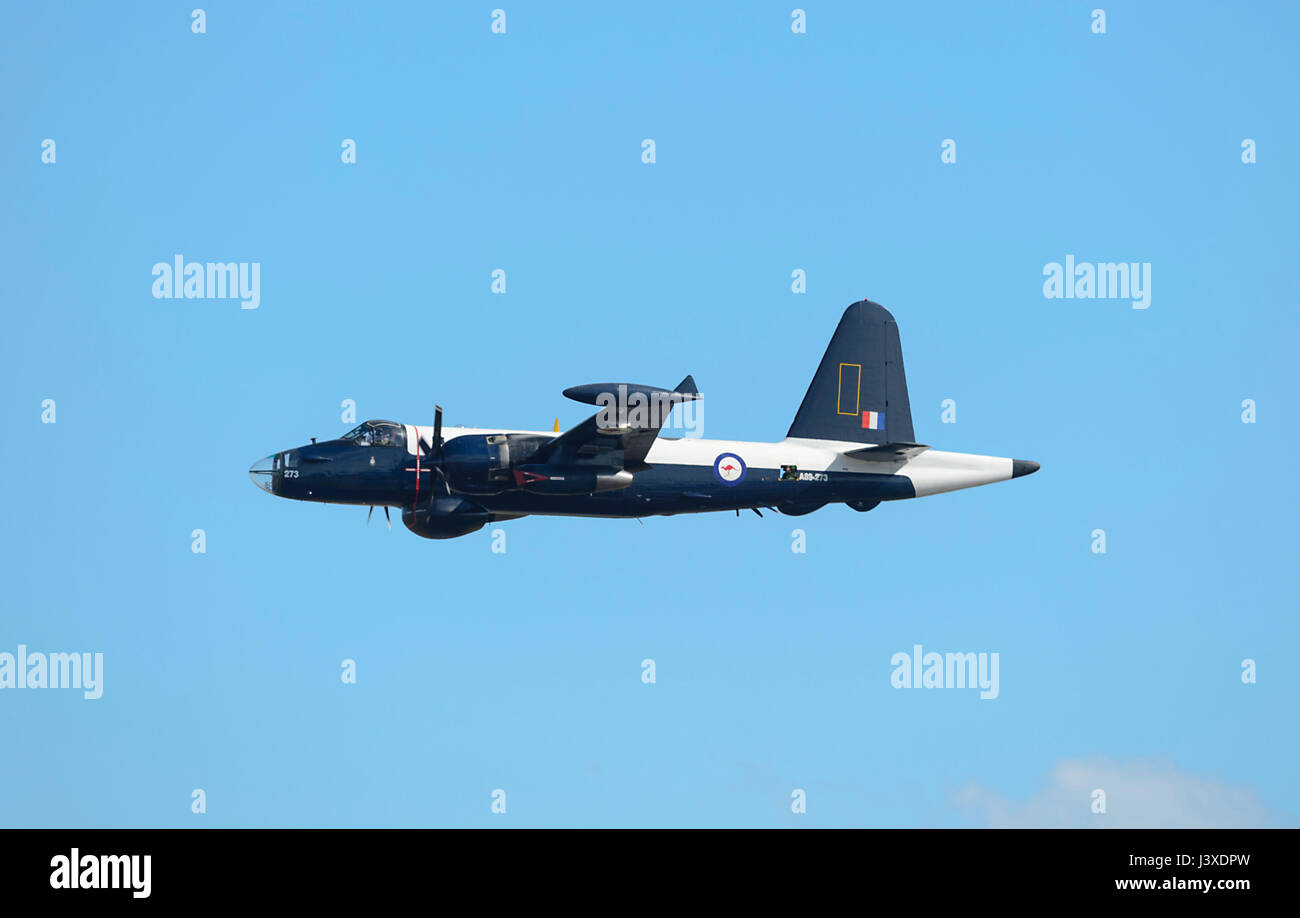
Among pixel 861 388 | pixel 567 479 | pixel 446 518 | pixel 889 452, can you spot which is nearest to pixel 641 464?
pixel 567 479

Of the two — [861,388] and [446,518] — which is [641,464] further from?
[861,388]

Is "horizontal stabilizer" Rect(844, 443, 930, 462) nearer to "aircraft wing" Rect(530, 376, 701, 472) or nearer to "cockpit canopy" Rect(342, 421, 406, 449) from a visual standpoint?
"aircraft wing" Rect(530, 376, 701, 472)


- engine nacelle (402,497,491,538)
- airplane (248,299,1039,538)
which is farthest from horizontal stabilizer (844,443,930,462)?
engine nacelle (402,497,491,538)

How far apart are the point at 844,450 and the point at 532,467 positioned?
35.5 ft

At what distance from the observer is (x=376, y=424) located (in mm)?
52594

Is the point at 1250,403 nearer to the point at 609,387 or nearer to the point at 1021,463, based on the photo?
the point at 1021,463

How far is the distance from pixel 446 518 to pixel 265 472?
5435 mm

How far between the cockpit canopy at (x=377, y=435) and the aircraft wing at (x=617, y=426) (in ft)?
13.0

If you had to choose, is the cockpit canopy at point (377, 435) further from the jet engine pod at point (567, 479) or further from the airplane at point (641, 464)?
the jet engine pod at point (567, 479)

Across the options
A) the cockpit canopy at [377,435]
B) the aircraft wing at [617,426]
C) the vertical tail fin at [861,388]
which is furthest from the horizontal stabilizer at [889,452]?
the cockpit canopy at [377,435]

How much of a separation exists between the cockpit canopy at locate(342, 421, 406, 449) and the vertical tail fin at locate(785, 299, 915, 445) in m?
13.3

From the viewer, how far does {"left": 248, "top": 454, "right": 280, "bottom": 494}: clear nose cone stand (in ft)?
171
